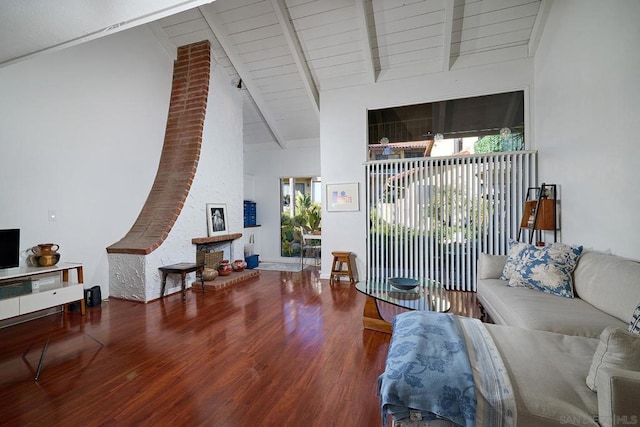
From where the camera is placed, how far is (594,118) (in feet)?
8.61

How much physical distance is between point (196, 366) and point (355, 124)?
4092mm

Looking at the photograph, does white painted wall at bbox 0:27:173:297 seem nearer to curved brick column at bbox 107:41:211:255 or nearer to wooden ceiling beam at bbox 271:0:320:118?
curved brick column at bbox 107:41:211:255

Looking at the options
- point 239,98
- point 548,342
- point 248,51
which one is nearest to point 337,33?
point 248,51

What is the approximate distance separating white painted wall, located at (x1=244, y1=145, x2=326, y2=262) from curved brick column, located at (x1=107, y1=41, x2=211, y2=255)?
2.63 metres

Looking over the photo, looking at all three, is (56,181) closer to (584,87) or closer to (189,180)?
(189,180)

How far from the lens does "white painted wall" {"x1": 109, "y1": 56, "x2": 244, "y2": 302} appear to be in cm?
387

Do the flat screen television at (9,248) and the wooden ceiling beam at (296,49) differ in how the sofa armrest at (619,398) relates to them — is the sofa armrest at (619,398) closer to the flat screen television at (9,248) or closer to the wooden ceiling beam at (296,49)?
the flat screen television at (9,248)

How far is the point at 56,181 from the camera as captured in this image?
3.37 metres

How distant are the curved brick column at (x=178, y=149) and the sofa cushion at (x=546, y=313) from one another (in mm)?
3993

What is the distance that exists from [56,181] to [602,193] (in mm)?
5553

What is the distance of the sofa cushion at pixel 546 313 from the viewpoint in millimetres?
1829

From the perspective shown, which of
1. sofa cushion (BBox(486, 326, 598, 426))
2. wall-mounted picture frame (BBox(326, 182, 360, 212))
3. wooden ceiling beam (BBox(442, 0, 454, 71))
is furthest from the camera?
wall-mounted picture frame (BBox(326, 182, 360, 212))

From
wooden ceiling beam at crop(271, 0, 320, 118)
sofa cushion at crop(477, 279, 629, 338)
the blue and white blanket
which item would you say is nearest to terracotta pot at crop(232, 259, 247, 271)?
wooden ceiling beam at crop(271, 0, 320, 118)

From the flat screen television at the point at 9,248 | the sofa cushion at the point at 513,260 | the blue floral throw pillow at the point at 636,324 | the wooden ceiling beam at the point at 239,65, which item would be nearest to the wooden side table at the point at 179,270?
the flat screen television at the point at 9,248
